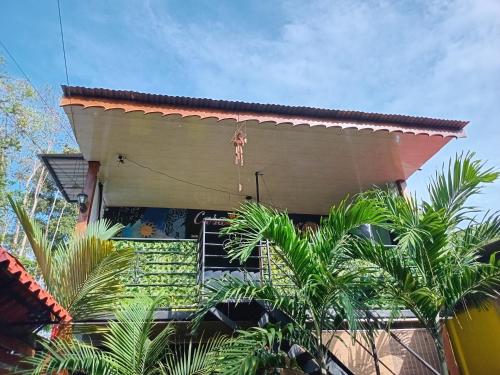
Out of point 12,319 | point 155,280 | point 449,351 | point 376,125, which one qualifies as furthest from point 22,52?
point 449,351

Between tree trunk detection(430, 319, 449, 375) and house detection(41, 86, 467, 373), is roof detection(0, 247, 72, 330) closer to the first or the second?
house detection(41, 86, 467, 373)

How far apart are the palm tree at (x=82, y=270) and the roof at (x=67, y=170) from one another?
2848mm

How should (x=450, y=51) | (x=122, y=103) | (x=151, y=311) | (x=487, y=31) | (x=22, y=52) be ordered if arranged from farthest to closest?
(x=22, y=52), (x=450, y=51), (x=487, y=31), (x=122, y=103), (x=151, y=311)

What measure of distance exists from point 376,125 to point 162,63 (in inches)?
134

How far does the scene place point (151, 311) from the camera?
11.2ft

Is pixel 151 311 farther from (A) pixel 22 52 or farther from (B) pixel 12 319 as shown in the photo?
(A) pixel 22 52

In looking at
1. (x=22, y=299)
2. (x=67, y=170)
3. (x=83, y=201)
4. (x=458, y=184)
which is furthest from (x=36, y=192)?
(x=458, y=184)

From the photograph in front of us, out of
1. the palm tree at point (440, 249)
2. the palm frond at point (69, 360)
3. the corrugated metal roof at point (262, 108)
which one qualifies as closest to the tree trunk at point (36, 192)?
the corrugated metal roof at point (262, 108)

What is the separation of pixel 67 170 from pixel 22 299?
436cm

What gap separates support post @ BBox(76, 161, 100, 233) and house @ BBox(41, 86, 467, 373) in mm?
16

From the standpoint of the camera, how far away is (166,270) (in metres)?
5.48

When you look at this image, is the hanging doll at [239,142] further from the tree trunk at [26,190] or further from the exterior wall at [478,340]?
the tree trunk at [26,190]

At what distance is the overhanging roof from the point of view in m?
4.92

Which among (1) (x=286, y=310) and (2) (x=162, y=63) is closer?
(1) (x=286, y=310)
